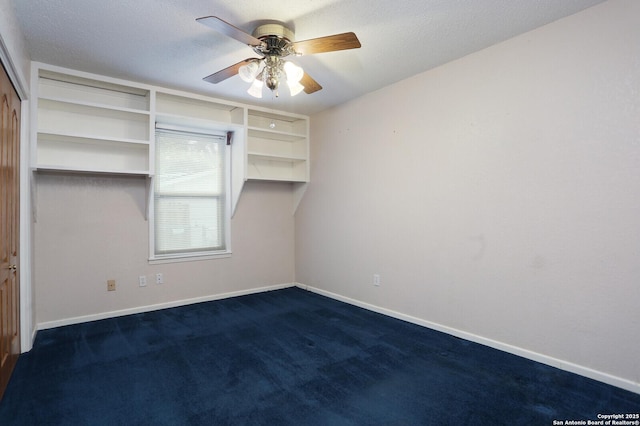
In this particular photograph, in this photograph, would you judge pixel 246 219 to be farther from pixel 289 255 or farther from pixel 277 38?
pixel 277 38

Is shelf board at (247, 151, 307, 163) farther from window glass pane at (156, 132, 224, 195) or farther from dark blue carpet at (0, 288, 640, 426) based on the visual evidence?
dark blue carpet at (0, 288, 640, 426)

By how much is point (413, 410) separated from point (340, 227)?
2444 mm

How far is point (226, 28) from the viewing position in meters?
1.92

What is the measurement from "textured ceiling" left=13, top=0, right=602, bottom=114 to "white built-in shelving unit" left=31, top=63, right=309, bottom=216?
32 centimetres

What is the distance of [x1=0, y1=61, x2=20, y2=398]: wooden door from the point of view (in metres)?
2.04

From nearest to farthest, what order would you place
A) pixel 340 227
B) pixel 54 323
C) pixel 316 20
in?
pixel 316 20 → pixel 54 323 → pixel 340 227

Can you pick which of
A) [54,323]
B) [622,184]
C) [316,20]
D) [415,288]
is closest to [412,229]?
[415,288]

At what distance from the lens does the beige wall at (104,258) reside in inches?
127

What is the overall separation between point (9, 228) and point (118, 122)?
163 cm

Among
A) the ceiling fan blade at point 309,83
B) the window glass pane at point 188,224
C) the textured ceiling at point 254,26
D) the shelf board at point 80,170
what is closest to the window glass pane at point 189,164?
the window glass pane at point 188,224

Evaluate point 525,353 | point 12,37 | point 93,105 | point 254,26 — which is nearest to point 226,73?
point 254,26

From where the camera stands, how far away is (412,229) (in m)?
3.29

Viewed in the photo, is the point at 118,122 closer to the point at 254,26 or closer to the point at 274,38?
the point at 254,26

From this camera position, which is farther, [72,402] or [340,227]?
[340,227]
